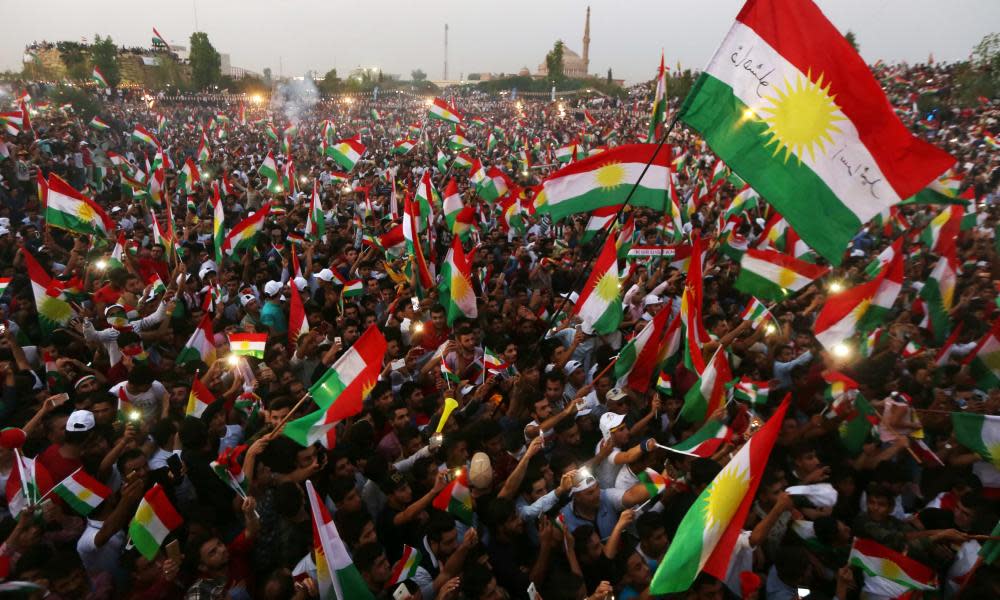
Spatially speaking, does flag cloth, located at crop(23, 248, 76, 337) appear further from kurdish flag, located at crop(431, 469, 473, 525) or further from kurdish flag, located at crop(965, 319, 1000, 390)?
kurdish flag, located at crop(965, 319, 1000, 390)

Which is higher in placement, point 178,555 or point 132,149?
point 132,149

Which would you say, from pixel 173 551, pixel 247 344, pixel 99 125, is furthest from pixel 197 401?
pixel 99 125

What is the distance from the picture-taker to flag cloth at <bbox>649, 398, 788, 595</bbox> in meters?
2.85

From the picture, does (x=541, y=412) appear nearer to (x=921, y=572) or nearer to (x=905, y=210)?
(x=921, y=572)

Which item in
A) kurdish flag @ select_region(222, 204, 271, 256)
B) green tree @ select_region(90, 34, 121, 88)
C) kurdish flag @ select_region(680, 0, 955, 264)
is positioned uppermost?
green tree @ select_region(90, 34, 121, 88)

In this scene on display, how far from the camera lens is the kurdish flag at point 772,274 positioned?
252 inches

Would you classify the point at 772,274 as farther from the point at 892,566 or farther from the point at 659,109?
the point at 659,109

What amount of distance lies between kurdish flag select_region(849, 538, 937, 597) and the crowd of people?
72 mm

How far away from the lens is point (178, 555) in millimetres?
3180

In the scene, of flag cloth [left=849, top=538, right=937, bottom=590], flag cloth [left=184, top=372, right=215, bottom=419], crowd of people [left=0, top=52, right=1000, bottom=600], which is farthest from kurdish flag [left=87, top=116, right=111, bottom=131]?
flag cloth [left=849, top=538, right=937, bottom=590]

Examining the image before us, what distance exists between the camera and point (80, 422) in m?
4.08

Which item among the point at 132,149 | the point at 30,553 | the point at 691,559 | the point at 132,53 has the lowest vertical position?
the point at 30,553

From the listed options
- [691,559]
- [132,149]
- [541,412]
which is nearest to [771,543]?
[691,559]

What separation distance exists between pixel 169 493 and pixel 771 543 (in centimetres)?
415
